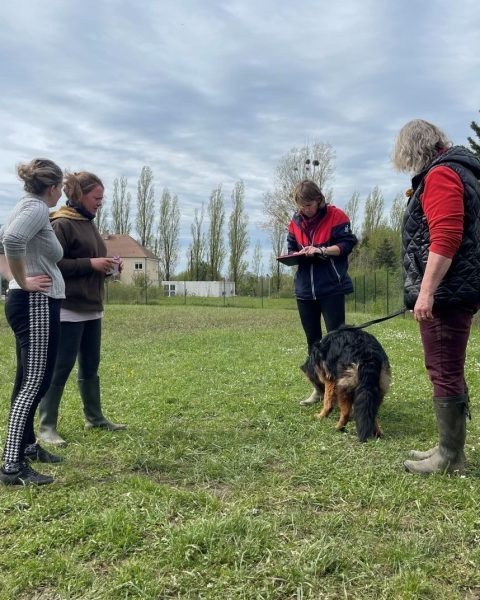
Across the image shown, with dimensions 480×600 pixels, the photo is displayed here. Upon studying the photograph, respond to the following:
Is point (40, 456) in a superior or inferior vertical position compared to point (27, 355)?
inferior

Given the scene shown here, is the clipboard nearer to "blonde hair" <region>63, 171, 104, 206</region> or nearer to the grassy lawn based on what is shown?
the grassy lawn

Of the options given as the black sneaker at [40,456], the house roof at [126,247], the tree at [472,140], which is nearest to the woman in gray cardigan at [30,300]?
the black sneaker at [40,456]

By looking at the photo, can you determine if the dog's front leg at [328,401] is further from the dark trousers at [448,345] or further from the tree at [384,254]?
the tree at [384,254]

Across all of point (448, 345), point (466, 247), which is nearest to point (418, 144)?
point (466, 247)

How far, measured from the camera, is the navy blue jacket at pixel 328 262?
15.9 ft

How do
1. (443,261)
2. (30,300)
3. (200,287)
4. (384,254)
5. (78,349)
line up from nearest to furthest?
(443,261) → (30,300) → (78,349) → (384,254) → (200,287)

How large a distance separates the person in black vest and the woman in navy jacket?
1.49 meters

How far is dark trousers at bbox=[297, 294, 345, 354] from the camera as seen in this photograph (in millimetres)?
4914

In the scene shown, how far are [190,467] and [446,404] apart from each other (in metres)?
1.72

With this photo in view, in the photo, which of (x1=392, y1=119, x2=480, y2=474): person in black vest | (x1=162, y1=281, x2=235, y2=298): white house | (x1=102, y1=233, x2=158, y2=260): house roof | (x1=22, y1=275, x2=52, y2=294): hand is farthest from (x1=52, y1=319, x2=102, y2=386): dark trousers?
(x1=102, y1=233, x2=158, y2=260): house roof

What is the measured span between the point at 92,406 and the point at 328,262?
2.54 metres

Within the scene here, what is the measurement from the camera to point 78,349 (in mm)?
4164

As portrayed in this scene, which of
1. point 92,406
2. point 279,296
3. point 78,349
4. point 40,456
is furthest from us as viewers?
point 279,296

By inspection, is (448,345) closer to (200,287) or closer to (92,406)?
(92,406)
